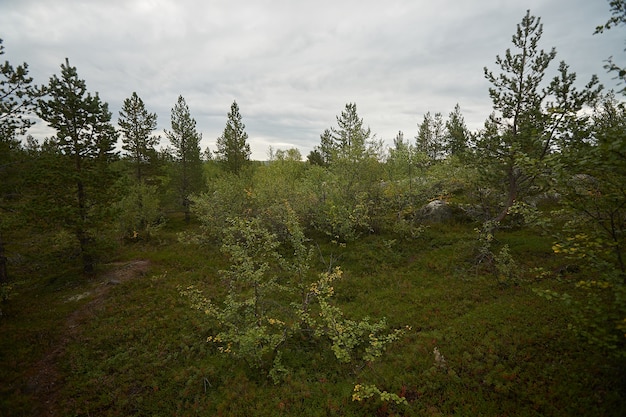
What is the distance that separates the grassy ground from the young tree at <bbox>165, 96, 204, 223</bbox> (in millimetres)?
16715

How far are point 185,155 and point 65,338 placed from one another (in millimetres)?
22279

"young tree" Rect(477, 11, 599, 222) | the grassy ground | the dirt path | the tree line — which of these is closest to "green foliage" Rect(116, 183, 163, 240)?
the tree line

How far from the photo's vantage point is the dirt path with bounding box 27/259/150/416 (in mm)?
→ 8898

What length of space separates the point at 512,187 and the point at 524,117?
3639 millimetres

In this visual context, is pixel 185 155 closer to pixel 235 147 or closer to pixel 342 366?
pixel 235 147

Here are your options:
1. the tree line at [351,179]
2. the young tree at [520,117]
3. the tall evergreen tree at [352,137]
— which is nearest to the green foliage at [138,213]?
the tree line at [351,179]

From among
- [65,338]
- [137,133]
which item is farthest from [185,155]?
[65,338]

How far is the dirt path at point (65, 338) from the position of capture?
8.90m

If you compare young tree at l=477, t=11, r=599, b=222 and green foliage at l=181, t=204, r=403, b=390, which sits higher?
young tree at l=477, t=11, r=599, b=222

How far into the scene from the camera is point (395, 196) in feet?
66.2

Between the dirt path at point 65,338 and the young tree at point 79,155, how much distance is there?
229 cm

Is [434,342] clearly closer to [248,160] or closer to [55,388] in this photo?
[55,388]

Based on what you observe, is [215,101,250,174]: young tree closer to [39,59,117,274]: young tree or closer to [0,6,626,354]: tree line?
[0,6,626,354]: tree line

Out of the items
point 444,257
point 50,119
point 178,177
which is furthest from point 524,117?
point 178,177
